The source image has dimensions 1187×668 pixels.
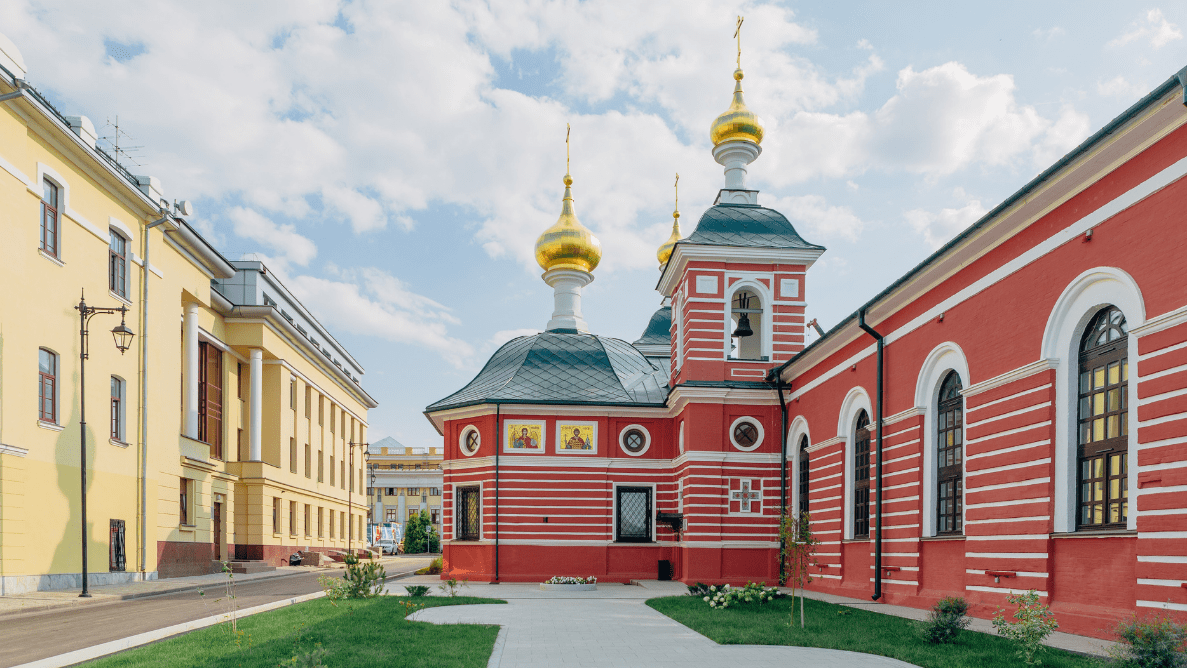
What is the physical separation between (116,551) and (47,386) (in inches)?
199

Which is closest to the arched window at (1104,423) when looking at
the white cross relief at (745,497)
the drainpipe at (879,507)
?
the drainpipe at (879,507)

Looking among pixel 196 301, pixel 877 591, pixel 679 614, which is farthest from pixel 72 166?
pixel 877 591

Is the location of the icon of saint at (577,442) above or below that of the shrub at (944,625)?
above

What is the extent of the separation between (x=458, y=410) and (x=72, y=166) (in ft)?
36.4

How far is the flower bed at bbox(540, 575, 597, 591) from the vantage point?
2155 centimetres

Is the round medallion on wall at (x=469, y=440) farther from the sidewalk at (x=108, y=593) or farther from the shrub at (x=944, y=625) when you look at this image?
the shrub at (x=944, y=625)

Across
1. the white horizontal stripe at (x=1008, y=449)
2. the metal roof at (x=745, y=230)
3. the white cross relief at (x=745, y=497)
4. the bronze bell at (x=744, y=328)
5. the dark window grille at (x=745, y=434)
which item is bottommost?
the white cross relief at (x=745, y=497)

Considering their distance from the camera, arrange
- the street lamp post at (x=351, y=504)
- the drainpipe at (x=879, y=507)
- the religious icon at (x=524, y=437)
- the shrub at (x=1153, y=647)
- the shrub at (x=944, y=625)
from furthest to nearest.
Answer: the street lamp post at (x=351, y=504) → the religious icon at (x=524, y=437) → the drainpipe at (x=879, y=507) → the shrub at (x=944, y=625) → the shrub at (x=1153, y=647)

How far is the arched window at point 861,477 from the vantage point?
18.6m

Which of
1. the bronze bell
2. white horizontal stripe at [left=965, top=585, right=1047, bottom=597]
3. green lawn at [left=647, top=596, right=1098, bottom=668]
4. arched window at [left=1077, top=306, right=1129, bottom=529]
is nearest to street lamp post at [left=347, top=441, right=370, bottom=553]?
the bronze bell

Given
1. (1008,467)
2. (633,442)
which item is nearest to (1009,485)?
(1008,467)

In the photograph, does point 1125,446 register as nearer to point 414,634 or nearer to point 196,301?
point 414,634

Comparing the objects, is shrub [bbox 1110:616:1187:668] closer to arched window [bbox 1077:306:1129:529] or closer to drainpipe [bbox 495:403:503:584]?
arched window [bbox 1077:306:1129:529]

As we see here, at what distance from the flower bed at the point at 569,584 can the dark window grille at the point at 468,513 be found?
9.91 ft
